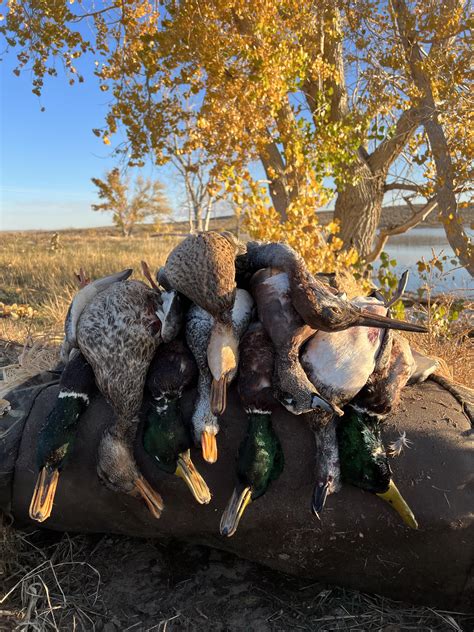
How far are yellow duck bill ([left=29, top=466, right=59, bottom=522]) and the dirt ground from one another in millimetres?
512

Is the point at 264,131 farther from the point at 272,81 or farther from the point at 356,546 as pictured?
the point at 356,546

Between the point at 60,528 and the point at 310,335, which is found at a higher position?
the point at 310,335

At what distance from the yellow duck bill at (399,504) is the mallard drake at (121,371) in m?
0.91

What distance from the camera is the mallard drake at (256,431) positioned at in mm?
1799

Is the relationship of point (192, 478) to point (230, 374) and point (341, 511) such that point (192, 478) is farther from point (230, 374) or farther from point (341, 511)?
point (341, 511)

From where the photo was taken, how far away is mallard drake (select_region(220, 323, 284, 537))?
70.8 inches

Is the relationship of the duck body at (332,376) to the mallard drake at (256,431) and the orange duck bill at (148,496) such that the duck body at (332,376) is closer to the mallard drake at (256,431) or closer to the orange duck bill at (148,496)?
the mallard drake at (256,431)

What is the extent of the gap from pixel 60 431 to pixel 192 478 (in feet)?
1.94

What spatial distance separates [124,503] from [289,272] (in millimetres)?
1259

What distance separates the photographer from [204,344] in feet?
6.44

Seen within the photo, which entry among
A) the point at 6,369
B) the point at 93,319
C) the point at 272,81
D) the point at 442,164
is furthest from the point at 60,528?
the point at 442,164

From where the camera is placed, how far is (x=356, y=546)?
6.48ft

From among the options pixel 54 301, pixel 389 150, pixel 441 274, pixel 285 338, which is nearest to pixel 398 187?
pixel 389 150

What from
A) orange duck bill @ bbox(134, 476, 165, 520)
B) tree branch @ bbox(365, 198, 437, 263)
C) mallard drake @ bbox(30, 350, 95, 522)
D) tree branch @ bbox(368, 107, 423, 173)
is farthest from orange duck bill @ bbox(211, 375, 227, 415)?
tree branch @ bbox(365, 198, 437, 263)
